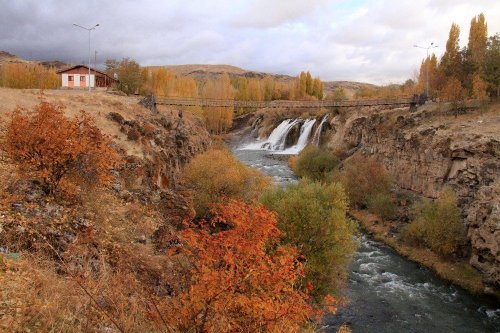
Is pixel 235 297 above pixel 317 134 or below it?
below

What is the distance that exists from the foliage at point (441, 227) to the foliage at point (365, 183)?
35.2ft

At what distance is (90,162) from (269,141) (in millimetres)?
80684

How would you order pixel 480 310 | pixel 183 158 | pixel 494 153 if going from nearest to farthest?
pixel 480 310 → pixel 494 153 → pixel 183 158

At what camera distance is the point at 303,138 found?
290 ft

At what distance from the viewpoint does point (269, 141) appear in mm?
99250

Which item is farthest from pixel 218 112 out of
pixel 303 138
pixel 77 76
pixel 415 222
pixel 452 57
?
pixel 415 222

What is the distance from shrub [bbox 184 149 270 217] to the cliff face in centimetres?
1794

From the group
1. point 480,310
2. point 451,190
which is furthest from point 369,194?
point 480,310

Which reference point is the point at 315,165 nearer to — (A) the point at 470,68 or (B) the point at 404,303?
(A) the point at 470,68

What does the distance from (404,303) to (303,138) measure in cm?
6261

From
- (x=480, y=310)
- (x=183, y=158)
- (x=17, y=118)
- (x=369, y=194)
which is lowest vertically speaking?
(x=480, y=310)

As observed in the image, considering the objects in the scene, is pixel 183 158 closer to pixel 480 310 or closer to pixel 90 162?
pixel 90 162

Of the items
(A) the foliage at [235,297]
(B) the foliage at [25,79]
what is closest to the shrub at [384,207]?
(A) the foliage at [235,297]

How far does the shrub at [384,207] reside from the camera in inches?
1721
